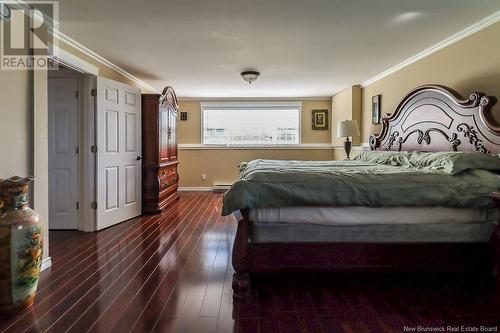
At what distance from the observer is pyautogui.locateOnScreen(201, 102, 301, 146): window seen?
6.84m

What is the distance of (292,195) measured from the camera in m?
2.08

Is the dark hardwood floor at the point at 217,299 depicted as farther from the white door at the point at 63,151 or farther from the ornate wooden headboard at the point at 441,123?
the ornate wooden headboard at the point at 441,123

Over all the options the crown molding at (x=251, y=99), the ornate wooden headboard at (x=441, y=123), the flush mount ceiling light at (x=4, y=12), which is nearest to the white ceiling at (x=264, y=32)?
the flush mount ceiling light at (x=4, y=12)

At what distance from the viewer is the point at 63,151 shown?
372 centimetres

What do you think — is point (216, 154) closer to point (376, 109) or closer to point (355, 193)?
point (376, 109)

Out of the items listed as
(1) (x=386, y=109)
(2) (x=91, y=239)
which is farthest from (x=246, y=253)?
(1) (x=386, y=109)

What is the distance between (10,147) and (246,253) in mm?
1853

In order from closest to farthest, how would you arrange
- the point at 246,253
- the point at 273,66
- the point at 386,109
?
1. the point at 246,253
2. the point at 273,66
3. the point at 386,109

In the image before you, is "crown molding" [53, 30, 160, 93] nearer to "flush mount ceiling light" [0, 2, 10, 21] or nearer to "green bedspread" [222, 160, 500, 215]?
"flush mount ceiling light" [0, 2, 10, 21]

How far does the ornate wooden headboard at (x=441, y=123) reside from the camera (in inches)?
102

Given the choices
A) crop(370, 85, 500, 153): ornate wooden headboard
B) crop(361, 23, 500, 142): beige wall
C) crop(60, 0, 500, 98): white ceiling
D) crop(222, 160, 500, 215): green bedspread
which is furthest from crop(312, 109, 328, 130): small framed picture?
crop(222, 160, 500, 215): green bedspread

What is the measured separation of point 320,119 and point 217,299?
5.44 meters

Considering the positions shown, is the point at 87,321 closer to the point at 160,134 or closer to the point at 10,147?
the point at 10,147

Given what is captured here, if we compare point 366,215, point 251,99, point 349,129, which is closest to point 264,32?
point 366,215
